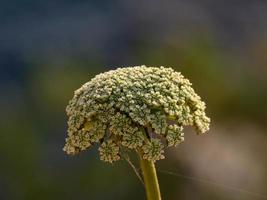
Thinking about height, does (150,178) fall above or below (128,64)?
below

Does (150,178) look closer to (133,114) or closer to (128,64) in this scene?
(133,114)

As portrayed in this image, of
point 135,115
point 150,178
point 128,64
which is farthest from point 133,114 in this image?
point 128,64

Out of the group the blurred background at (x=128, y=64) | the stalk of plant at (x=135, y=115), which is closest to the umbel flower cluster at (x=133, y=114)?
the stalk of plant at (x=135, y=115)

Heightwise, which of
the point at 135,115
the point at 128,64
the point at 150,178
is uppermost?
the point at 128,64

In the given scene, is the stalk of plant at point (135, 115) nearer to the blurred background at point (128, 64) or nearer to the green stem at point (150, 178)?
the green stem at point (150, 178)

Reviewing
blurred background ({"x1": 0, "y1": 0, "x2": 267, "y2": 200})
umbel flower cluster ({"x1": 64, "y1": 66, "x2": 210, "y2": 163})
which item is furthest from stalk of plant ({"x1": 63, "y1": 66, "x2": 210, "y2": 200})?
blurred background ({"x1": 0, "y1": 0, "x2": 267, "y2": 200})

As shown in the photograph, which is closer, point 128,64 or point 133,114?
point 133,114
